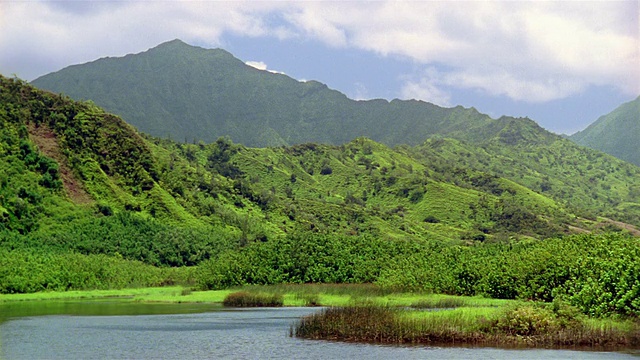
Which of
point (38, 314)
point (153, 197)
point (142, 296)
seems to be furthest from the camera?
point (153, 197)

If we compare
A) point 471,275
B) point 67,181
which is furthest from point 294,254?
point 67,181

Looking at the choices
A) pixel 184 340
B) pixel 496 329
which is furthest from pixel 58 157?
pixel 496 329

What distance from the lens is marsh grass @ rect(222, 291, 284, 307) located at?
8269 cm

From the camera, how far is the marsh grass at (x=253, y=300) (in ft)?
271

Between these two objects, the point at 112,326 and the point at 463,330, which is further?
the point at 112,326

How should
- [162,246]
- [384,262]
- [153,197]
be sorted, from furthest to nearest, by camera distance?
1. [153,197]
2. [162,246]
3. [384,262]

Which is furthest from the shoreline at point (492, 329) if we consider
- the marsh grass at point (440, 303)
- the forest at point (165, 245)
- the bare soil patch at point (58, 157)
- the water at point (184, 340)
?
the bare soil patch at point (58, 157)

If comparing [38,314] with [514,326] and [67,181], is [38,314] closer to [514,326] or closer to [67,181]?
[514,326]

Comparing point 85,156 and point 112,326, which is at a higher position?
point 85,156

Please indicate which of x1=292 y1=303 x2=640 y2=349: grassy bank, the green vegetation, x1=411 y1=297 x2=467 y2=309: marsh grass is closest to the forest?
the green vegetation

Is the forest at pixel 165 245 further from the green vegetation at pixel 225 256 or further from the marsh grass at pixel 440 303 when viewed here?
the marsh grass at pixel 440 303

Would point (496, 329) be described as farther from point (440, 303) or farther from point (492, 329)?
point (440, 303)

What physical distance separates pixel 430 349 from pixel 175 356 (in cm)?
1400

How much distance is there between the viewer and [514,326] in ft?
143
